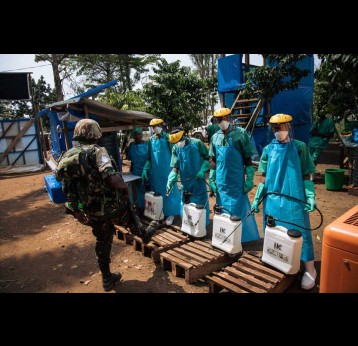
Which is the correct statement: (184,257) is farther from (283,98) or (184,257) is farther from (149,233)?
(283,98)

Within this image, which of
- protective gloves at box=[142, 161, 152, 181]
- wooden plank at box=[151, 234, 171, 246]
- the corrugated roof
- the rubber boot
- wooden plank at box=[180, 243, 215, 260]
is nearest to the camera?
the rubber boot

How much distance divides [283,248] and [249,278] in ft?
1.54

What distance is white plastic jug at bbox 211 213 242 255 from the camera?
325 cm

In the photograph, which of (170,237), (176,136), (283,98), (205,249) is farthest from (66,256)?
(283,98)

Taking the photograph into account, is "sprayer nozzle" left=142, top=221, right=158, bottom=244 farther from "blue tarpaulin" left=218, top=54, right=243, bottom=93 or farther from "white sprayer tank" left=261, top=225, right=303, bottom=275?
"blue tarpaulin" left=218, top=54, right=243, bottom=93

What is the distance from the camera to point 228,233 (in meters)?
3.31

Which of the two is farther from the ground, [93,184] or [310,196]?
[93,184]

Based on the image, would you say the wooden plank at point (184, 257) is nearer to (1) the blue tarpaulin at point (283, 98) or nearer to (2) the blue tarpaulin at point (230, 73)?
(1) the blue tarpaulin at point (283, 98)

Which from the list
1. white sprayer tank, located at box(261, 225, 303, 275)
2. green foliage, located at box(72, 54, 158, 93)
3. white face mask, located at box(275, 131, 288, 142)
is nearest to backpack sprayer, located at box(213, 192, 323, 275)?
white sprayer tank, located at box(261, 225, 303, 275)

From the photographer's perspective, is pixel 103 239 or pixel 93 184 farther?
pixel 103 239

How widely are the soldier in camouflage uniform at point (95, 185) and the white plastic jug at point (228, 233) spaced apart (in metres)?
1.20

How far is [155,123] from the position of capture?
484cm

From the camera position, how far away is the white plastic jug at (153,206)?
15.2 feet
